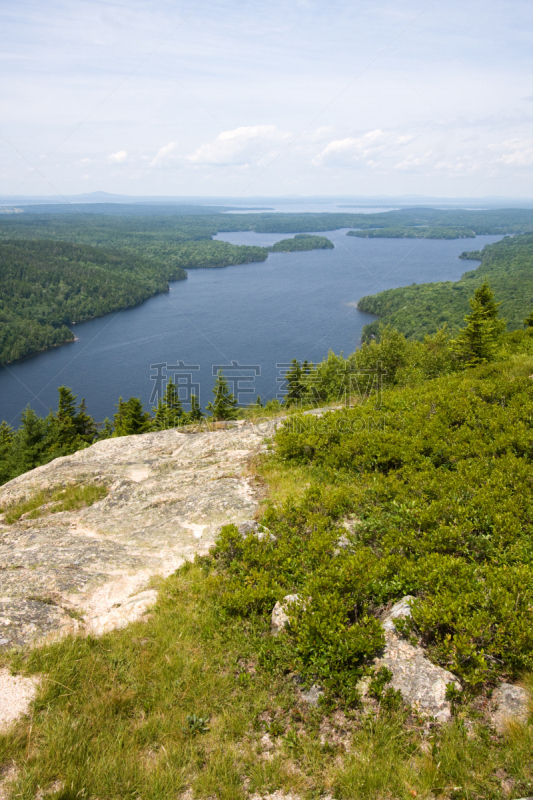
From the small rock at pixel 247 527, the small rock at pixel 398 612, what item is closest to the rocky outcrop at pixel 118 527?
the small rock at pixel 247 527

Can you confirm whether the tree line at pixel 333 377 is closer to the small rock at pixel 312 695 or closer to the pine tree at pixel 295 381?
the pine tree at pixel 295 381

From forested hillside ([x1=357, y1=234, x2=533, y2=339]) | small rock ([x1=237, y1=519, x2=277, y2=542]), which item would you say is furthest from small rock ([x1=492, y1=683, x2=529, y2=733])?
forested hillside ([x1=357, y1=234, x2=533, y2=339])

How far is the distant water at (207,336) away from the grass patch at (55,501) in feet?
196

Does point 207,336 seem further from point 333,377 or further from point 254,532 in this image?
point 254,532

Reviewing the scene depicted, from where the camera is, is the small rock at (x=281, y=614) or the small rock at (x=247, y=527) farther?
the small rock at (x=247, y=527)

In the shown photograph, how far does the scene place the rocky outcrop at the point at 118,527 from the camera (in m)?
5.87

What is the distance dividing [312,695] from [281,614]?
1078mm

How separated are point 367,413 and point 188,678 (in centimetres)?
808

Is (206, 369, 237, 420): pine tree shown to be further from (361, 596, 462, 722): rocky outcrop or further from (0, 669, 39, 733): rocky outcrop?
(361, 596, 462, 722): rocky outcrop

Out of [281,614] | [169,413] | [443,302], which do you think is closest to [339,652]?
[281,614]

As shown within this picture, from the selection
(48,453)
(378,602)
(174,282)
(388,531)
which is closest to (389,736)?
(378,602)

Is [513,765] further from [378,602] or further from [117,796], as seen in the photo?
[117,796]

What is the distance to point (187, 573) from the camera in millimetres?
6777

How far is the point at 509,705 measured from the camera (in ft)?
13.0
